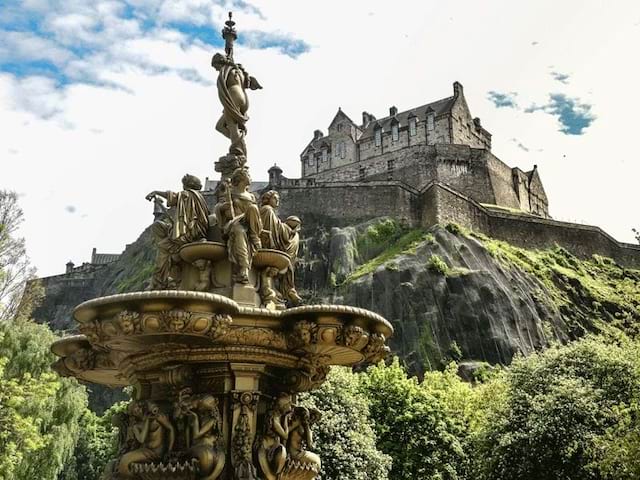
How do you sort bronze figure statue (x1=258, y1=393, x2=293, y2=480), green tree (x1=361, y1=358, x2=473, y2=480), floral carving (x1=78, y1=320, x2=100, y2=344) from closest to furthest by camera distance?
1. floral carving (x1=78, y1=320, x2=100, y2=344)
2. bronze figure statue (x1=258, y1=393, x2=293, y2=480)
3. green tree (x1=361, y1=358, x2=473, y2=480)

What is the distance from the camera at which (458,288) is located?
4866 cm

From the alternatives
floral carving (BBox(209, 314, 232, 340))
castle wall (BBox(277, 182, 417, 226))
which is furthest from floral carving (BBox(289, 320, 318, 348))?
castle wall (BBox(277, 182, 417, 226))

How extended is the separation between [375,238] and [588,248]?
2215cm

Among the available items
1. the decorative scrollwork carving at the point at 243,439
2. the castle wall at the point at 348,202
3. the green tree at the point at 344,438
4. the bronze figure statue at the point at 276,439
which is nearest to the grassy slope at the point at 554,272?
the castle wall at the point at 348,202

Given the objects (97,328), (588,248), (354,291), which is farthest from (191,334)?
(588,248)

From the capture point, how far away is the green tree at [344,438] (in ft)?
71.7

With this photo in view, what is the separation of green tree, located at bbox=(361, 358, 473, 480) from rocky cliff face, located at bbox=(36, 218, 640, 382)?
43.1ft

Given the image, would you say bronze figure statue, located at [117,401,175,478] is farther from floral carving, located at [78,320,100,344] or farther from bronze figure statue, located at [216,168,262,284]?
bronze figure statue, located at [216,168,262,284]

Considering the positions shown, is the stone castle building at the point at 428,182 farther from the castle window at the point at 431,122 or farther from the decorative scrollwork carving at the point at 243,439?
the decorative scrollwork carving at the point at 243,439

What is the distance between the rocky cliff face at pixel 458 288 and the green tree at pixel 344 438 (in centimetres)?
1936

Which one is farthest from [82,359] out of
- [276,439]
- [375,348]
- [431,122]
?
[431,122]

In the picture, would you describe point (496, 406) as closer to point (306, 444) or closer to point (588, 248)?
point (306, 444)

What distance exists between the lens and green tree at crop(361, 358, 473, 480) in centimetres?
2653

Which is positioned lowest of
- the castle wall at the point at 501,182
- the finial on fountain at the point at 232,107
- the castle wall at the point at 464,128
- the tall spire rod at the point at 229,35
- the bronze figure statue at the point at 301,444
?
the bronze figure statue at the point at 301,444
